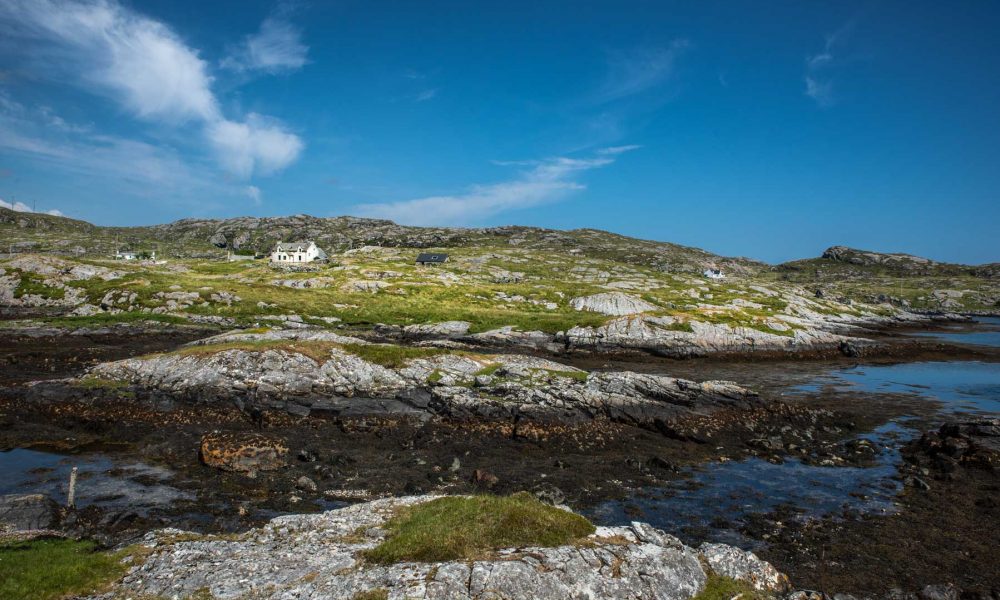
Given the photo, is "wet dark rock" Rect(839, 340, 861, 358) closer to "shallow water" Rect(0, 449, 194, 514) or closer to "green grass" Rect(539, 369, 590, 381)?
"green grass" Rect(539, 369, 590, 381)

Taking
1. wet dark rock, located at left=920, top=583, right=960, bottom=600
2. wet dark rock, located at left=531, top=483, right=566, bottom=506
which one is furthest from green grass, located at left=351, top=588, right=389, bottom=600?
wet dark rock, located at left=920, top=583, right=960, bottom=600

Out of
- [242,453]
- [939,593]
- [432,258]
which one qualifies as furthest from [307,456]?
[432,258]

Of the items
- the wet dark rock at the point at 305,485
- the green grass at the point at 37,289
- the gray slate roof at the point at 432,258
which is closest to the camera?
the wet dark rock at the point at 305,485

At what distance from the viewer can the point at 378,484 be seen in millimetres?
25234

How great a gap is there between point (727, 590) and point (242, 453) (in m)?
24.6

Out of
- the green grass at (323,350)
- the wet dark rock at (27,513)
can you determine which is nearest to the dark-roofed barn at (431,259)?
the green grass at (323,350)

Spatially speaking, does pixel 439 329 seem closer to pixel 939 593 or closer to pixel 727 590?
pixel 727 590

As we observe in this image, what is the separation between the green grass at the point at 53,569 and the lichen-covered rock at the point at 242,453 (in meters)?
11.3

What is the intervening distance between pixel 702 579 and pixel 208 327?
74492mm

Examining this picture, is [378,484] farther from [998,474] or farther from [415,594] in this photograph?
[998,474]

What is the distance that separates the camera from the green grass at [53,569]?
40.2 feet

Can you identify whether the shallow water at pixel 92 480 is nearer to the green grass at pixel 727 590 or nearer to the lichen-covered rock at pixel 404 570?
the lichen-covered rock at pixel 404 570

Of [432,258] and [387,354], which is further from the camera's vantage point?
[432,258]

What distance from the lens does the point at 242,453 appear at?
1051 inches
